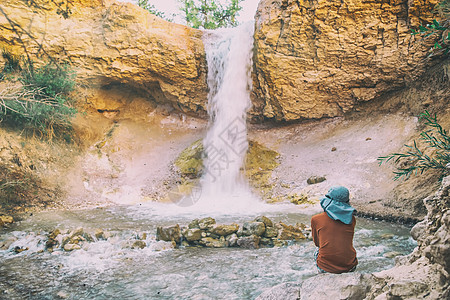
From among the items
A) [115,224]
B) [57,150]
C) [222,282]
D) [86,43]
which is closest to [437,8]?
[222,282]

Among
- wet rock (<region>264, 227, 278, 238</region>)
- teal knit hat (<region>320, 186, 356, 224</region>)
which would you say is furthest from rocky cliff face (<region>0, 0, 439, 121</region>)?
teal knit hat (<region>320, 186, 356, 224</region>)

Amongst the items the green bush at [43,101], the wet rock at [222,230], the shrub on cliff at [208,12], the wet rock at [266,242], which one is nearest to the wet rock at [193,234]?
the wet rock at [222,230]

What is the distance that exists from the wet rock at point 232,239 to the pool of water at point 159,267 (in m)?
0.15

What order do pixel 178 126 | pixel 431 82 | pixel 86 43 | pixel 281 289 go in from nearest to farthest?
pixel 281 289
pixel 431 82
pixel 86 43
pixel 178 126

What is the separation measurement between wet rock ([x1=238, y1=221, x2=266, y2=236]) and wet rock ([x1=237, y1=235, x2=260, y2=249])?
0.14 m

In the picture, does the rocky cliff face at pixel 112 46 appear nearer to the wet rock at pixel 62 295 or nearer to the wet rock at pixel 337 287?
the wet rock at pixel 62 295

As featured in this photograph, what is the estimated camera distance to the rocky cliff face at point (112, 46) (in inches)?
398

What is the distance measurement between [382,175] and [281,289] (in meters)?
6.41

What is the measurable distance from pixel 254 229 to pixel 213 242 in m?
0.76

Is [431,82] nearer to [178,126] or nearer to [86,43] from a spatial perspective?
[178,126]

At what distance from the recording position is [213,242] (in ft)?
16.7

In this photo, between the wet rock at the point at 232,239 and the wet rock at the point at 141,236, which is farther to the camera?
the wet rock at the point at 141,236

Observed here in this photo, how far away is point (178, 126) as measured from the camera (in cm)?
1341

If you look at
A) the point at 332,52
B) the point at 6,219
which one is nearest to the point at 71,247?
the point at 6,219
